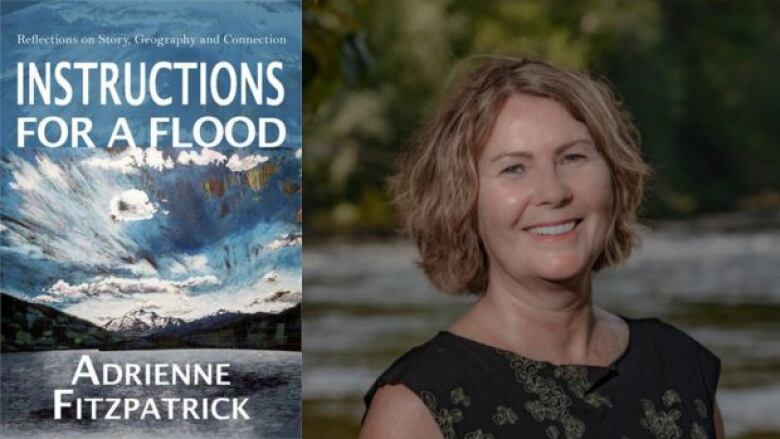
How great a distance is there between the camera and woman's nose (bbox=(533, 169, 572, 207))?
1.99m

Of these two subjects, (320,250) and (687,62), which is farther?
(687,62)

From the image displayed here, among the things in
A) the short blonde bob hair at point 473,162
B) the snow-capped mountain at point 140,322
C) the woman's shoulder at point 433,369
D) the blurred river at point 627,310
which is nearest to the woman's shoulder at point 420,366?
the woman's shoulder at point 433,369

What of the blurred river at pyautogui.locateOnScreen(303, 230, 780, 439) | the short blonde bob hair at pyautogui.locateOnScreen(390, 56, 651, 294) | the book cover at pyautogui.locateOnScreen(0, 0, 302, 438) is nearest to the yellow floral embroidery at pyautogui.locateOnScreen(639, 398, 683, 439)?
the short blonde bob hair at pyautogui.locateOnScreen(390, 56, 651, 294)

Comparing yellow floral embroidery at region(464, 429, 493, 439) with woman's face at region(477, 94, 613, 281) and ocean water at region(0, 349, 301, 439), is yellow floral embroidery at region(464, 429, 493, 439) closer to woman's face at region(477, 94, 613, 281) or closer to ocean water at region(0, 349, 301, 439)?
woman's face at region(477, 94, 613, 281)

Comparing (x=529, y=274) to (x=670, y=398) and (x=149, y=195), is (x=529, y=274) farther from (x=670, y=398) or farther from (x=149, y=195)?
(x=149, y=195)

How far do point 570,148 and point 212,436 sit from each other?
1.94 ft

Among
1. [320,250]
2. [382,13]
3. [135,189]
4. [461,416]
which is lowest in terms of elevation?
[320,250]

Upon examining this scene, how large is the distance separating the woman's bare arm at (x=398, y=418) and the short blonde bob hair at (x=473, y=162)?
0.79 feet

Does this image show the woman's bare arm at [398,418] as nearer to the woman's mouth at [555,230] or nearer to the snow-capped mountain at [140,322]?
the woman's mouth at [555,230]

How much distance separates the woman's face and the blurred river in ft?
16.2

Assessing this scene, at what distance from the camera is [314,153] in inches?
1168

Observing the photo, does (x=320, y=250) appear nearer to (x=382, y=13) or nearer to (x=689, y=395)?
(x=382, y=13)

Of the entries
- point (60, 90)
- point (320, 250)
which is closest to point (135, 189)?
point (60, 90)

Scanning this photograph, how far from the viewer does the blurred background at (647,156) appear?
10914mm
